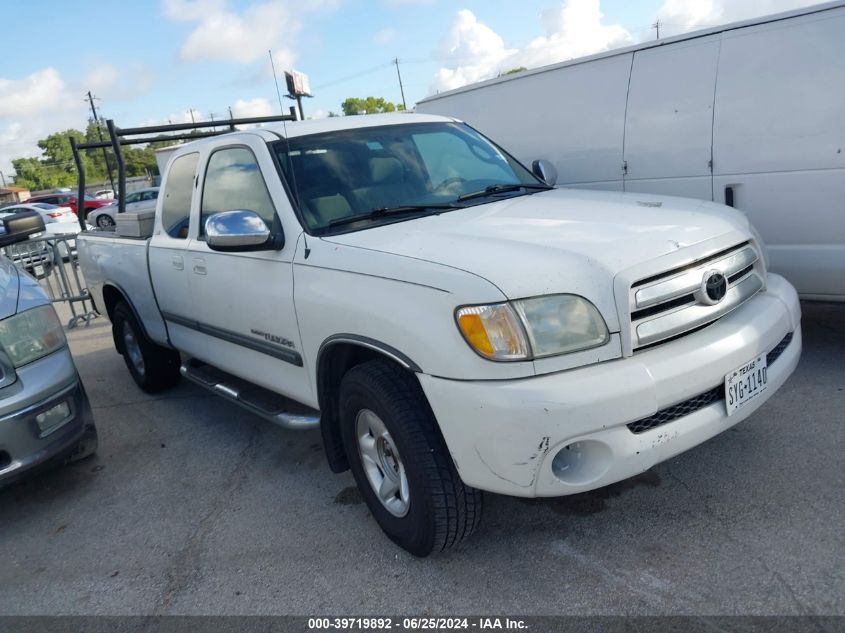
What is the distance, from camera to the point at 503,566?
8.95 ft

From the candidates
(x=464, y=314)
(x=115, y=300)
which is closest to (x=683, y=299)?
(x=464, y=314)

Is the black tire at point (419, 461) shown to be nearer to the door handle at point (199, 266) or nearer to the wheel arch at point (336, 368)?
the wheel arch at point (336, 368)

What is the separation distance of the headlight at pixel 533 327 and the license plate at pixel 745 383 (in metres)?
0.58

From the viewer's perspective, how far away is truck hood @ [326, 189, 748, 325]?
237 cm

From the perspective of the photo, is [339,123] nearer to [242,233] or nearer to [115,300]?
[242,233]

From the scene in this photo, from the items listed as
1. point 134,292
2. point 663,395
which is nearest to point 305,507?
point 663,395

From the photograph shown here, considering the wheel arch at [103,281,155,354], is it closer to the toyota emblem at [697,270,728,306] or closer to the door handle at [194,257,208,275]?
the door handle at [194,257,208,275]

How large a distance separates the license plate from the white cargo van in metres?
1.87

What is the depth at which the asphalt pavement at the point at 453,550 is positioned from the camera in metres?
2.52

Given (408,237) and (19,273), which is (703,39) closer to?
(408,237)

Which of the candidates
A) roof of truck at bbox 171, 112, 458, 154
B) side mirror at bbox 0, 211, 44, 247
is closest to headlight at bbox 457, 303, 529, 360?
roof of truck at bbox 171, 112, 458, 154

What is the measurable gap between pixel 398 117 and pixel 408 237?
1503 mm

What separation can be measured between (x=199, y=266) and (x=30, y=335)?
0.94 meters

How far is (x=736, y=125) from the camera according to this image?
437cm
